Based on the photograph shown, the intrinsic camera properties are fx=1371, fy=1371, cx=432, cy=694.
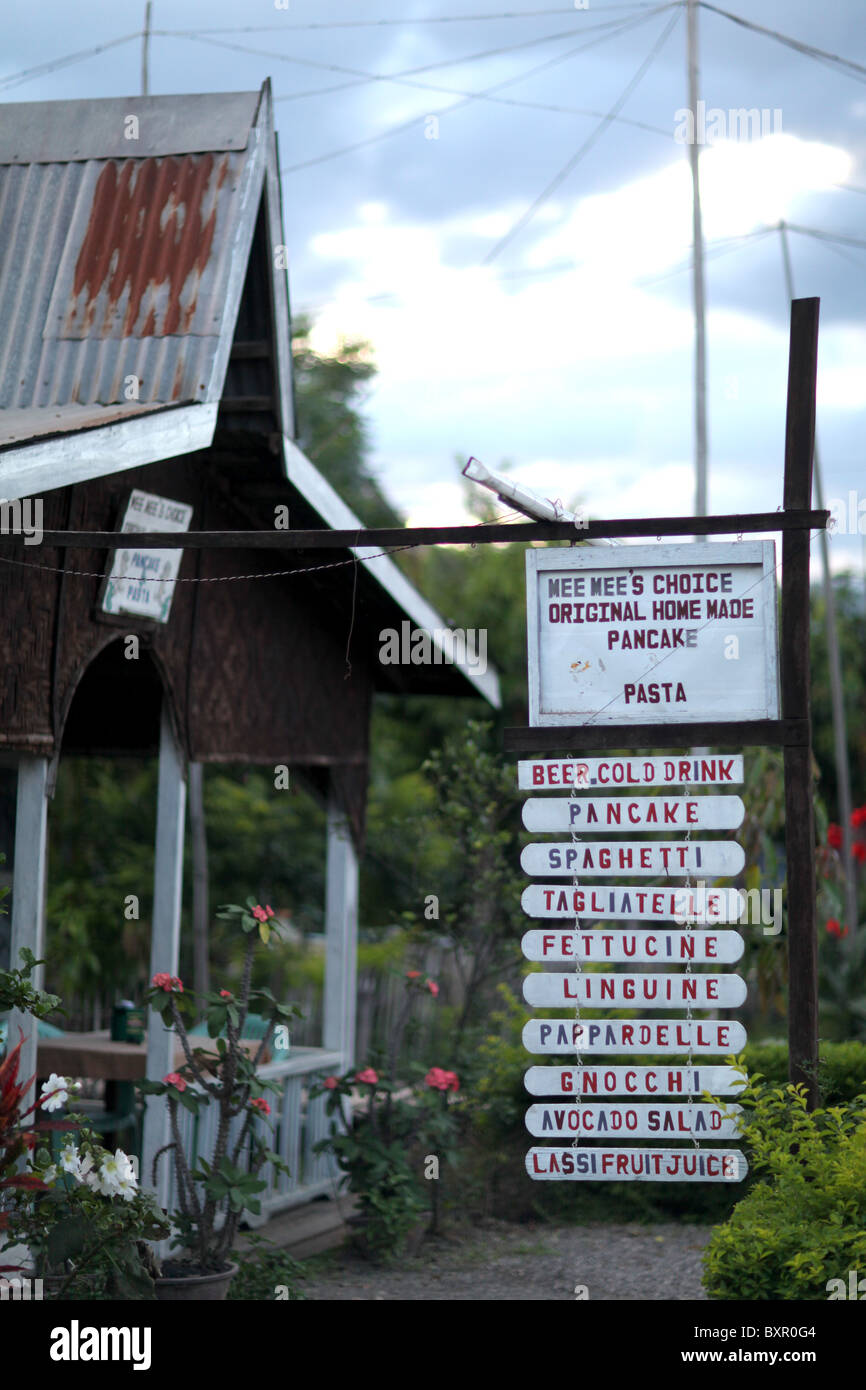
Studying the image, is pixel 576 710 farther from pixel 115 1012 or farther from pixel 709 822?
pixel 115 1012

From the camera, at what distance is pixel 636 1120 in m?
4.93

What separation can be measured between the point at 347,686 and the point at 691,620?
5.16 metres

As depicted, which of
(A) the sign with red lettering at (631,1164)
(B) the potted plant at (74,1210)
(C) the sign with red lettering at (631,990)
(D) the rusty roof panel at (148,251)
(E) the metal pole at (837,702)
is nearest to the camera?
(B) the potted plant at (74,1210)

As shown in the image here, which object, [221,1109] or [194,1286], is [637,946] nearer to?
[221,1109]

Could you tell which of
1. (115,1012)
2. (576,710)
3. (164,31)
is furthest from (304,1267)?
(164,31)

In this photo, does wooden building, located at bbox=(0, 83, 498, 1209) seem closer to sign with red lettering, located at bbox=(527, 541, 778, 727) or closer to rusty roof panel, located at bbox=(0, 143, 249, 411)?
rusty roof panel, located at bbox=(0, 143, 249, 411)

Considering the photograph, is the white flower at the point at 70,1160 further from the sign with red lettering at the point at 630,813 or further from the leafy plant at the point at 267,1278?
the sign with red lettering at the point at 630,813

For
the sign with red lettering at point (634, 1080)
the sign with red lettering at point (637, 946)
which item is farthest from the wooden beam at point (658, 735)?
the sign with red lettering at point (634, 1080)

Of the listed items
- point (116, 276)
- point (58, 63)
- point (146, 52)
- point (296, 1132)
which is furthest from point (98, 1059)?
point (58, 63)

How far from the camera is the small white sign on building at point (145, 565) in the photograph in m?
6.62

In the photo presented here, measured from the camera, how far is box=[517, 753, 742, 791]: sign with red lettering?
500 centimetres

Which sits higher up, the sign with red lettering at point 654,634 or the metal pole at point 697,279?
the metal pole at point 697,279

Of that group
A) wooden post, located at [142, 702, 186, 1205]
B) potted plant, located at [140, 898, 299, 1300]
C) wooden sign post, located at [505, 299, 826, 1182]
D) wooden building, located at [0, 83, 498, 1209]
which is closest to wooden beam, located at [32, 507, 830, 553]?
wooden sign post, located at [505, 299, 826, 1182]

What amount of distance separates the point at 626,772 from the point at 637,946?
64 centimetres
